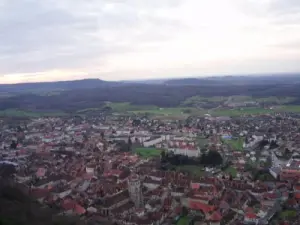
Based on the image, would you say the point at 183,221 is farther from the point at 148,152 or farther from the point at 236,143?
the point at 236,143

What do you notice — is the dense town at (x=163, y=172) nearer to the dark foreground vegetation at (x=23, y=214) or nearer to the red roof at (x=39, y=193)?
the red roof at (x=39, y=193)

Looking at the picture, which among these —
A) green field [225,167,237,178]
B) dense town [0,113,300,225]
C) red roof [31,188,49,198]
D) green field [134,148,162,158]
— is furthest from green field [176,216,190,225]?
green field [134,148,162,158]

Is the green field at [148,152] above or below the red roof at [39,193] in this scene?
below

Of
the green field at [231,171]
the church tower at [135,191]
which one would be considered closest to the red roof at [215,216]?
the church tower at [135,191]

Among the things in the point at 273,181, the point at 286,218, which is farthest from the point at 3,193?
the point at 273,181

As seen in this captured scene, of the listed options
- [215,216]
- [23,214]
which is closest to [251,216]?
[215,216]

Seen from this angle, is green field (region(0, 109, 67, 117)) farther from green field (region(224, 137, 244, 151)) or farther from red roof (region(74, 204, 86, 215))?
red roof (region(74, 204, 86, 215))

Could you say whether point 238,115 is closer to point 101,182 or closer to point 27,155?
point 27,155
